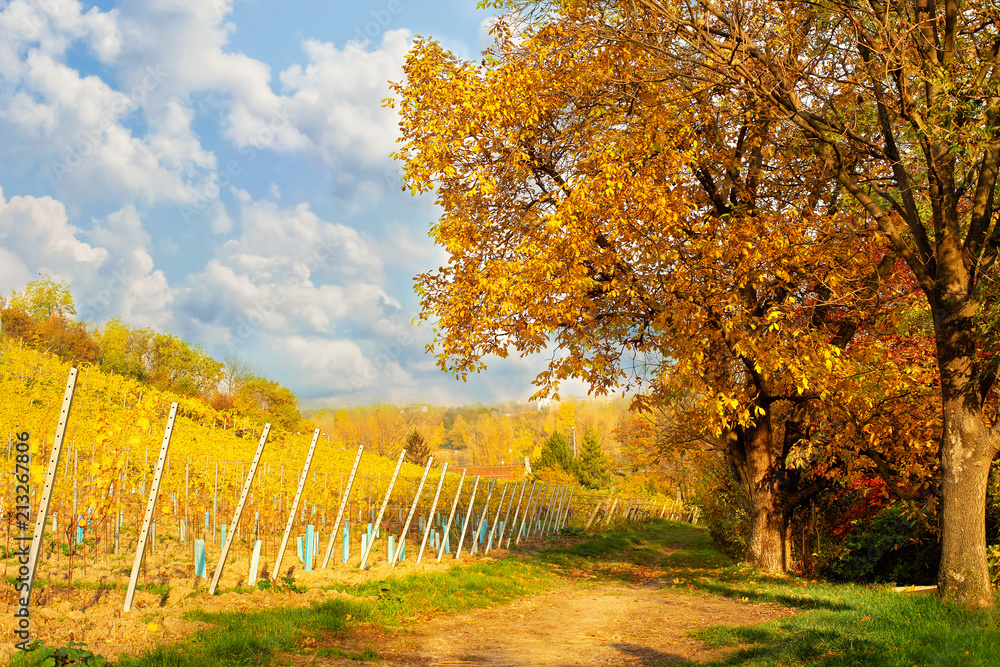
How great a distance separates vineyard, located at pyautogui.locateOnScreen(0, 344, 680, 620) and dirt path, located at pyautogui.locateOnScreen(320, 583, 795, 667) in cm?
217

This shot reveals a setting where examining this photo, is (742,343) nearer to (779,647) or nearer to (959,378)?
(959,378)

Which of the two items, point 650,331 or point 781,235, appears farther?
point 650,331

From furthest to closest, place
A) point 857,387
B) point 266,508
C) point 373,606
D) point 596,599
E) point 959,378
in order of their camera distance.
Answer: point 266,508 < point 596,599 < point 857,387 < point 373,606 < point 959,378

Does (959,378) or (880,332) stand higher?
(880,332)

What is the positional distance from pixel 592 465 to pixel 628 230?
125 ft

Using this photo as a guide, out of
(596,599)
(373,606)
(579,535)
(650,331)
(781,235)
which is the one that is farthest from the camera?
(579,535)

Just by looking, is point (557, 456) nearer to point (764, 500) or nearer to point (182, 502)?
point (764, 500)

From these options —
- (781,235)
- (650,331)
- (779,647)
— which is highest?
(781,235)

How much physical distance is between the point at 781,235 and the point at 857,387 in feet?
8.23

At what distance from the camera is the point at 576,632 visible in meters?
8.67

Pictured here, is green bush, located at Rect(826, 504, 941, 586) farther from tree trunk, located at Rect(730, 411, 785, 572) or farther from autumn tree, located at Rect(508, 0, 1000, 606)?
autumn tree, located at Rect(508, 0, 1000, 606)

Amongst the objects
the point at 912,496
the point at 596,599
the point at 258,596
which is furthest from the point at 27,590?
the point at 912,496

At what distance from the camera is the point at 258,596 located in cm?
780

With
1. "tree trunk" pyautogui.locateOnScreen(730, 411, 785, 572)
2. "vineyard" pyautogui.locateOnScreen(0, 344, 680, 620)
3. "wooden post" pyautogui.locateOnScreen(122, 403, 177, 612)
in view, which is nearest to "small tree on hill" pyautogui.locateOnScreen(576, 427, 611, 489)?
"vineyard" pyautogui.locateOnScreen(0, 344, 680, 620)
